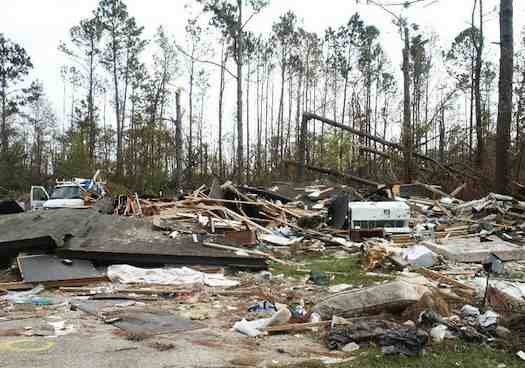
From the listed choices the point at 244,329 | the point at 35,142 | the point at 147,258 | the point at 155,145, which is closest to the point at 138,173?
the point at 155,145

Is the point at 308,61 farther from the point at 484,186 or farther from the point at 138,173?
the point at 484,186

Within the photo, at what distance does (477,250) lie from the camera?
8961mm

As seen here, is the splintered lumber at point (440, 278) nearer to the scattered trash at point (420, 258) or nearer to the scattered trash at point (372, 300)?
the scattered trash at point (420, 258)

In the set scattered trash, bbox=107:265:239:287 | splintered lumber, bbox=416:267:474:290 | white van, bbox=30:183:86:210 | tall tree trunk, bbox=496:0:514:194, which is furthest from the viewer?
white van, bbox=30:183:86:210

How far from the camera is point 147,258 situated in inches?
337

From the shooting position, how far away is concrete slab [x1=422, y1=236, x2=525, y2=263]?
8.77 m

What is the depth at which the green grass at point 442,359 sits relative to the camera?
3871 millimetres

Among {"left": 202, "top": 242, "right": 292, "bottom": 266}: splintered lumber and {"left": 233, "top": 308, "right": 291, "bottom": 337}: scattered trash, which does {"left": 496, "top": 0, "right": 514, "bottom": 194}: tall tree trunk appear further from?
{"left": 233, "top": 308, "right": 291, "bottom": 337}: scattered trash

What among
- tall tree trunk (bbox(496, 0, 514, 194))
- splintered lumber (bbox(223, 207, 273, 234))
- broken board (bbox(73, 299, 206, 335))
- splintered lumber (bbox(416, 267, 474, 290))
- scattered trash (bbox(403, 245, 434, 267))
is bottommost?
broken board (bbox(73, 299, 206, 335))

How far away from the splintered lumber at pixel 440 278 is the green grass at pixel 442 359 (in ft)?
7.64

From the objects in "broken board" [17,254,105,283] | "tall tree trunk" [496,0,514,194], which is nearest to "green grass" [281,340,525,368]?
"broken board" [17,254,105,283]

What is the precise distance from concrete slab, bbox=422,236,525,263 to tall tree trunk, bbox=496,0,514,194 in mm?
5644

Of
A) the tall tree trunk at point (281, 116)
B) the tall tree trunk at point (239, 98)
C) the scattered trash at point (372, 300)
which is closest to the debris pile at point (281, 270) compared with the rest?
the scattered trash at point (372, 300)

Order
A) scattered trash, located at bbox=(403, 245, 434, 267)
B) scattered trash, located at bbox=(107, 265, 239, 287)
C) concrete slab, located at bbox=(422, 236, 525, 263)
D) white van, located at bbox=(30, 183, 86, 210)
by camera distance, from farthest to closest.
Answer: white van, located at bbox=(30, 183, 86, 210)
concrete slab, located at bbox=(422, 236, 525, 263)
scattered trash, located at bbox=(403, 245, 434, 267)
scattered trash, located at bbox=(107, 265, 239, 287)
